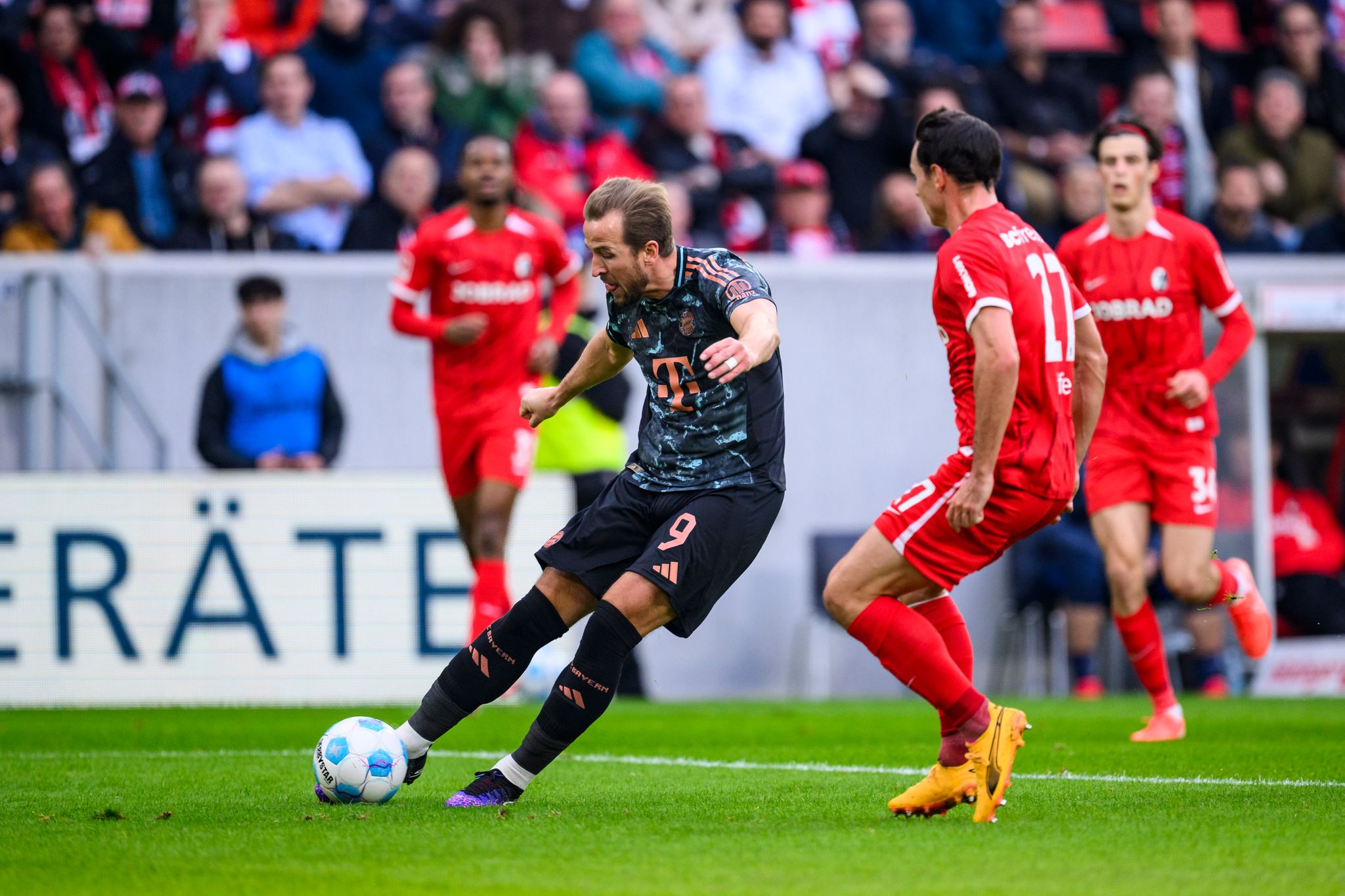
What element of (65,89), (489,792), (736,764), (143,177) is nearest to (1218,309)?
(736,764)

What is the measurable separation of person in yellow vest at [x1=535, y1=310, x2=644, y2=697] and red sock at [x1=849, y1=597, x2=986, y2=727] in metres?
6.46

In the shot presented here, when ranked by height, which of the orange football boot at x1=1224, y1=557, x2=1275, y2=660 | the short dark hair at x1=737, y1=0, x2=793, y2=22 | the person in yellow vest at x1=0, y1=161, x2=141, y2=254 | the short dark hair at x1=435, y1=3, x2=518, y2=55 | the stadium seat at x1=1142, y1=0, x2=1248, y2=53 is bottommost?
the orange football boot at x1=1224, y1=557, x2=1275, y2=660

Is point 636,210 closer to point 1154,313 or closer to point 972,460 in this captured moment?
point 972,460

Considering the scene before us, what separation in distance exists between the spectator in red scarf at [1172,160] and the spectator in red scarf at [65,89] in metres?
8.16

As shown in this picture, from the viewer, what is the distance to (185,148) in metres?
12.9

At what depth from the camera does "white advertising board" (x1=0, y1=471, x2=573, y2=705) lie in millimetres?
10203

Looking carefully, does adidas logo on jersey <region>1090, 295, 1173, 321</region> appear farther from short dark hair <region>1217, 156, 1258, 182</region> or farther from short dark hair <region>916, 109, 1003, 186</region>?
short dark hair <region>1217, 156, 1258, 182</region>

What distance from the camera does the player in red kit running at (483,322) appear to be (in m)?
9.48

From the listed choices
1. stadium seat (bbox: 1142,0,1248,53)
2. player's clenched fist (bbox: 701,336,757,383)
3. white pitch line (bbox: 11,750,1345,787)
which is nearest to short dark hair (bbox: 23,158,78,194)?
white pitch line (bbox: 11,750,1345,787)

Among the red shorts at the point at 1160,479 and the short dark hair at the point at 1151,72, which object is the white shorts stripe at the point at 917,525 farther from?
the short dark hair at the point at 1151,72

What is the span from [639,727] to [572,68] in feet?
24.0

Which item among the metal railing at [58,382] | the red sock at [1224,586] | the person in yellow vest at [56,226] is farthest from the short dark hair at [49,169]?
the red sock at [1224,586]

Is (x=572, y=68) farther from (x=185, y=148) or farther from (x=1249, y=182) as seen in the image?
(x=1249, y=182)

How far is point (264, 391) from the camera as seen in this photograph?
1129 centimetres
